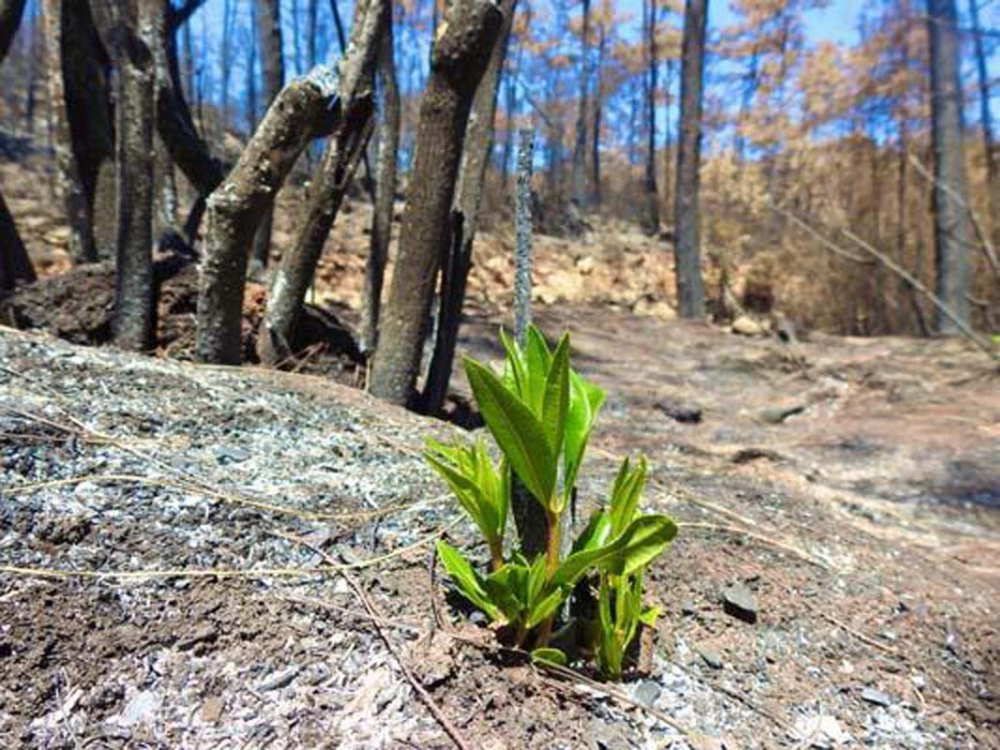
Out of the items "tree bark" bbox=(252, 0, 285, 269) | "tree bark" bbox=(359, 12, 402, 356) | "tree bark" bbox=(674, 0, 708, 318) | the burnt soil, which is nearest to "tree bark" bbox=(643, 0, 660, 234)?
"tree bark" bbox=(674, 0, 708, 318)

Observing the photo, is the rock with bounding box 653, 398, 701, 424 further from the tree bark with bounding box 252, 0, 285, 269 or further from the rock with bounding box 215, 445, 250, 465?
the tree bark with bounding box 252, 0, 285, 269

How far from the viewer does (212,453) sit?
5.70 ft

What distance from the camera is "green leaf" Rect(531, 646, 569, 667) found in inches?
44.6

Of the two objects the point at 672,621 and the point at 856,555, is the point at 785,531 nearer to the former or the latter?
the point at 856,555

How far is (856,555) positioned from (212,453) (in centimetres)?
172

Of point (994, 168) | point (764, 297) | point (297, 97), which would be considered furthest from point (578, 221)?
point (297, 97)

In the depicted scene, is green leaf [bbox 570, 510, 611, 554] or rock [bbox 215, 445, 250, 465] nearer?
green leaf [bbox 570, 510, 611, 554]

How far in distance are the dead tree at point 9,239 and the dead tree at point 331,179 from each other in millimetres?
1252

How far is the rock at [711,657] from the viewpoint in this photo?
1319 millimetres

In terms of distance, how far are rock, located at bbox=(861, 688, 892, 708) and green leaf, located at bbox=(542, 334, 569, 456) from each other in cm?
75

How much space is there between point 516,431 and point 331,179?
2.15 m

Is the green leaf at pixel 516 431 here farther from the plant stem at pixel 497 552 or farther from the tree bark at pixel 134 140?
the tree bark at pixel 134 140

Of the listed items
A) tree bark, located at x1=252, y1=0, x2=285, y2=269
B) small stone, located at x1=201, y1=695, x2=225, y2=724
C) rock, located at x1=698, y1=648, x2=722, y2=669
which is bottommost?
rock, located at x1=698, y1=648, x2=722, y2=669

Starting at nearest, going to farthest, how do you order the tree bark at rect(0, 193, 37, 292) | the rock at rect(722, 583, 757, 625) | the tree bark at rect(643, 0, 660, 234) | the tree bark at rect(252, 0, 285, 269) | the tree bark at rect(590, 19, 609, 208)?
the rock at rect(722, 583, 757, 625), the tree bark at rect(0, 193, 37, 292), the tree bark at rect(252, 0, 285, 269), the tree bark at rect(643, 0, 660, 234), the tree bark at rect(590, 19, 609, 208)
